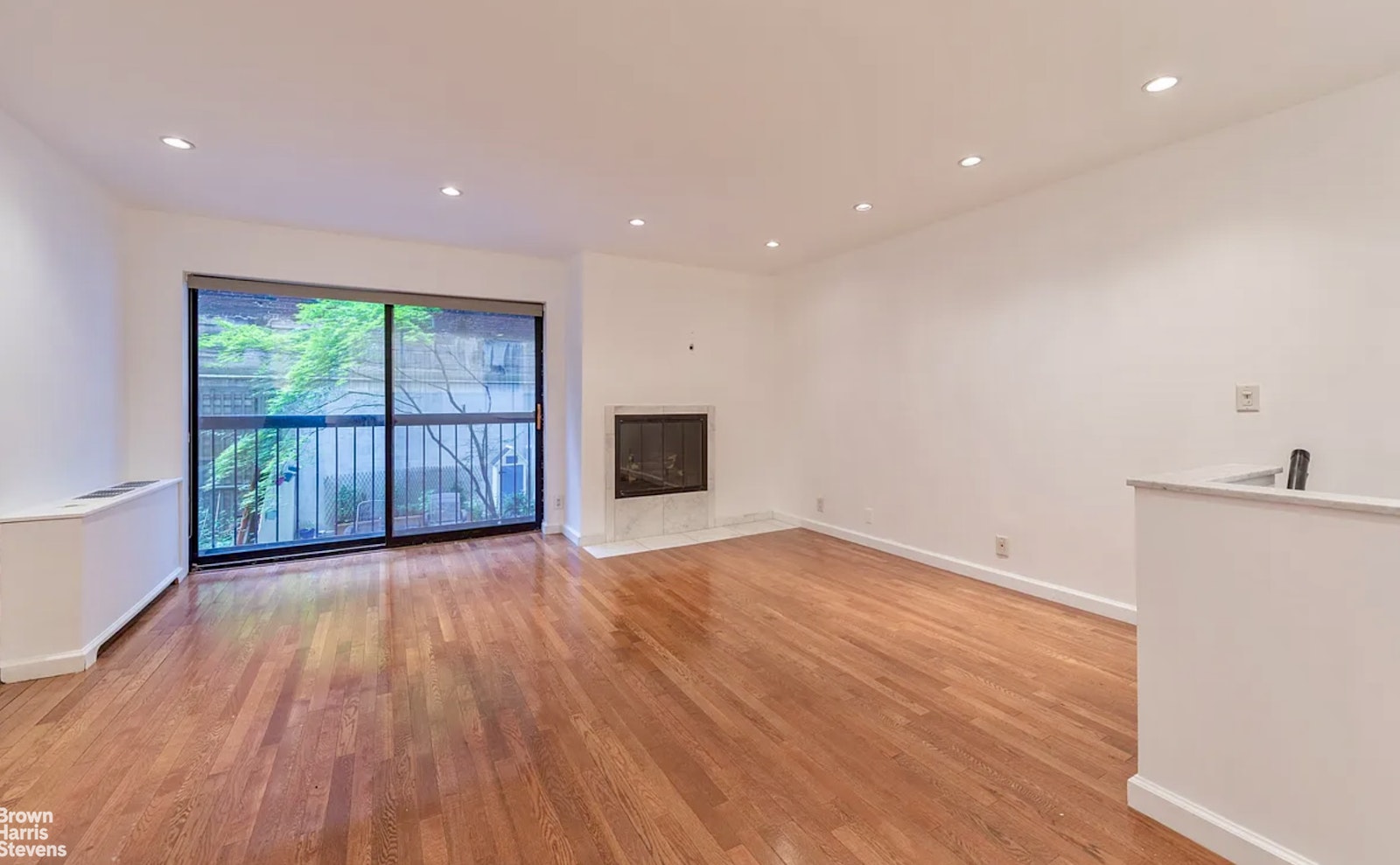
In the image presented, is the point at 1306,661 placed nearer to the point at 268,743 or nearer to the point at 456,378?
the point at 268,743

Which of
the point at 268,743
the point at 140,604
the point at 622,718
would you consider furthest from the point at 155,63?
the point at 622,718

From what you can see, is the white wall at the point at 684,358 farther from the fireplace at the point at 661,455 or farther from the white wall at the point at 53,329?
the white wall at the point at 53,329

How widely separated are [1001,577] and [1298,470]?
161 cm

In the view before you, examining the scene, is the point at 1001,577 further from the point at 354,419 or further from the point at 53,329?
the point at 53,329

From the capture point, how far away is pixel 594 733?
6.66 feet

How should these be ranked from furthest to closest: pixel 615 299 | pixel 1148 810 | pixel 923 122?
1. pixel 615 299
2. pixel 923 122
3. pixel 1148 810

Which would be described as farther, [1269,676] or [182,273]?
[182,273]

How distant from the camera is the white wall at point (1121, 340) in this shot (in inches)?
92.0

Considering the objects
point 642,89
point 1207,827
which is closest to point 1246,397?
point 1207,827

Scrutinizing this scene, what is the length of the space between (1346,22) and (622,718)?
363 cm

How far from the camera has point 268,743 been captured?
6.48 ft

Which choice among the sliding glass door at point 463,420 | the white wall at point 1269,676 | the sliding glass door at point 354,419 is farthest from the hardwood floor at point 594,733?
the sliding glass door at point 463,420

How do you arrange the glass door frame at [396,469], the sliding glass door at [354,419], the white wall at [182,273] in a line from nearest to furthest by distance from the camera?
the white wall at [182,273]
the sliding glass door at [354,419]
the glass door frame at [396,469]

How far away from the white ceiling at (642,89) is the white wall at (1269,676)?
68.6 inches
